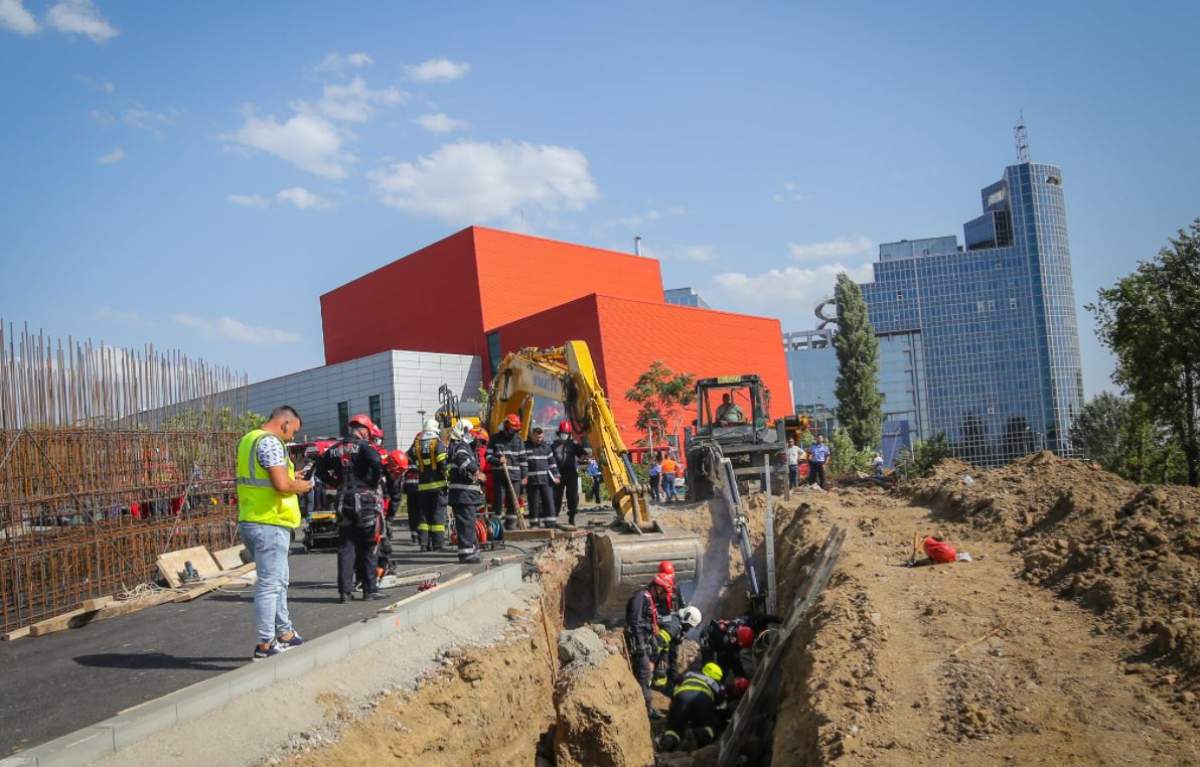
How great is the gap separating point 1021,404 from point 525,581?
274 ft

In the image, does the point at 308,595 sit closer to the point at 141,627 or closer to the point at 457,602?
the point at 141,627

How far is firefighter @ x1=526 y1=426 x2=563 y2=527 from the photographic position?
43.1ft

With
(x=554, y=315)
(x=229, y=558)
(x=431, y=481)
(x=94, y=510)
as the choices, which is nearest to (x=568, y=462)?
(x=431, y=481)

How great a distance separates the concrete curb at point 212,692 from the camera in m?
4.00

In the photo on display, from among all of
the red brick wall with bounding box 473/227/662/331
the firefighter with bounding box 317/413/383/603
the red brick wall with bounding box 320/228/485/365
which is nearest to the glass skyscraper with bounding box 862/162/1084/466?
the red brick wall with bounding box 473/227/662/331

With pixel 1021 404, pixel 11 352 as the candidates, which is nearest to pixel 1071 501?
pixel 11 352

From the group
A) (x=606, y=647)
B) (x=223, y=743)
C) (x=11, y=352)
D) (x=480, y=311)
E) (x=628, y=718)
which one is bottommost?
(x=628, y=718)

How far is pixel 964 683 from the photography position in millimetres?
5574

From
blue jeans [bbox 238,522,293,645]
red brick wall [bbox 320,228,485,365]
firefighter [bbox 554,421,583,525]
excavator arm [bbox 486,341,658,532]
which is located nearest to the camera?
blue jeans [bbox 238,522,293,645]

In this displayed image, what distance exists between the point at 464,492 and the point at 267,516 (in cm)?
441

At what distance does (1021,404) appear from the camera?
8200cm

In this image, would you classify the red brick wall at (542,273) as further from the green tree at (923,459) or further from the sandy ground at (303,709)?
the sandy ground at (303,709)

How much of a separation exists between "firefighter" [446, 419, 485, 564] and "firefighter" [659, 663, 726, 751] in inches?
133

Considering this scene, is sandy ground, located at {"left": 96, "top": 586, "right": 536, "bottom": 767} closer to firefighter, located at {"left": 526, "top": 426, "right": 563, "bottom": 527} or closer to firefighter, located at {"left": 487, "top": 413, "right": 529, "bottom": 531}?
firefighter, located at {"left": 487, "top": 413, "right": 529, "bottom": 531}
